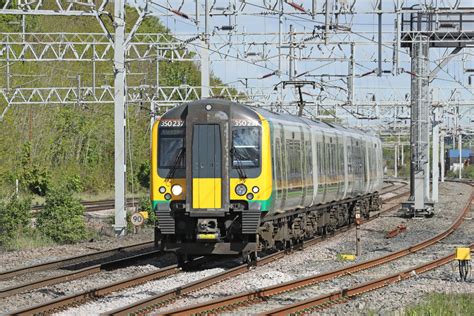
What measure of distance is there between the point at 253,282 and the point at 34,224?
1456cm

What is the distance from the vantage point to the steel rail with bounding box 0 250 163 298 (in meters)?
15.1

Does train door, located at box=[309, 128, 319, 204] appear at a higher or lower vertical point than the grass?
higher

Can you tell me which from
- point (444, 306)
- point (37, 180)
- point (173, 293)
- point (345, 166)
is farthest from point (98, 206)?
point (444, 306)

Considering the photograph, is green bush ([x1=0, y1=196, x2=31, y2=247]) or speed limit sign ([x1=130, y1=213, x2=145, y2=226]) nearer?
speed limit sign ([x1=130, y1=213, x2=145, y2=226])

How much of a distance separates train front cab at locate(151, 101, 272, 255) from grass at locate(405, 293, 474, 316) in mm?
4634

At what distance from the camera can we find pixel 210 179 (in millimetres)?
18047

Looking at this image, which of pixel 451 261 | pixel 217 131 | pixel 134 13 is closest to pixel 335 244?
pixel 451 261

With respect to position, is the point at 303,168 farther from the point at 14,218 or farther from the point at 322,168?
the point at 14,218

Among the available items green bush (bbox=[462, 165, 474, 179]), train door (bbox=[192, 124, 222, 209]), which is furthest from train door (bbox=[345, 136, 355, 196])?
green bush (bbox=[462, 165, 474, 179])

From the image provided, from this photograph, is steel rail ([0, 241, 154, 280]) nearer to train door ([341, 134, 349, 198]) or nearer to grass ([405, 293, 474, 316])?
train door ([341, 134, 349, 198])

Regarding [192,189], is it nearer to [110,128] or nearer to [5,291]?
[5,291]

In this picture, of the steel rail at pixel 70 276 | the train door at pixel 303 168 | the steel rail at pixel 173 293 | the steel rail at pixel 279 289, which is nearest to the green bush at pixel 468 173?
the steel rail at pixel 279 289

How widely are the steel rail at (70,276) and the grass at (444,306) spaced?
5.53 metres

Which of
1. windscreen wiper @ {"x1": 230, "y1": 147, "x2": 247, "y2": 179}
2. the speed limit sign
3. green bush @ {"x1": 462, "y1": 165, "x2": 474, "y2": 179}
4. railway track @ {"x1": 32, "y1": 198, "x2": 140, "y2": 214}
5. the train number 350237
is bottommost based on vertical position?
green bush @ {"x1": 462, "y1": 165, "x2": 474, "y2": 179}
